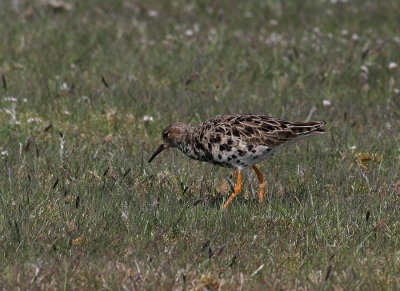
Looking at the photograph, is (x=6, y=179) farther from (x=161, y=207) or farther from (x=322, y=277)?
(x=322, y=277)

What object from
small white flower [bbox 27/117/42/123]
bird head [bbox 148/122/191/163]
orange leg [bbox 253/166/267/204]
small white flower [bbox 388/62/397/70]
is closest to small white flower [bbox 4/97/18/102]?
small white flower [bbox 27/117/42/123]

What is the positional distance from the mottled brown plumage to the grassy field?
394 millimetres

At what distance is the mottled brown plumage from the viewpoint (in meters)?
7.43

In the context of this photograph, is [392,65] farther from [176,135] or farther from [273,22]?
[176,135]

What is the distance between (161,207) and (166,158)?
7.02 ft

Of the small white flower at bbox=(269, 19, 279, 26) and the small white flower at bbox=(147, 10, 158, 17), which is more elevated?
the small white flower at bbox=(147, 10, 158, 17)

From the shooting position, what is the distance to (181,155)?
8906mm

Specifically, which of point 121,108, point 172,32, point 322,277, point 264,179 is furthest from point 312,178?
point 172,32

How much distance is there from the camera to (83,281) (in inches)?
215

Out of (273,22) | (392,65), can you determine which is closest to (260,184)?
(392,65)

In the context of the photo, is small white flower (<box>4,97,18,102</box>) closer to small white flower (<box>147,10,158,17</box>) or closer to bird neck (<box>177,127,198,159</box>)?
Result: bird neck (<box>177,127,198,159</box>)

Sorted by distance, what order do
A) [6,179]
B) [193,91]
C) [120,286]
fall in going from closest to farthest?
1. [120,286]
2. [6,179]
3. [193,91]

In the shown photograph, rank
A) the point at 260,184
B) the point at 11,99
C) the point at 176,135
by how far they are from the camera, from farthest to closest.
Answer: the point at 11,99 < the point at 176,135 < the point at 260,184

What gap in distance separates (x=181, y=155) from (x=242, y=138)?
1627 millimetres
